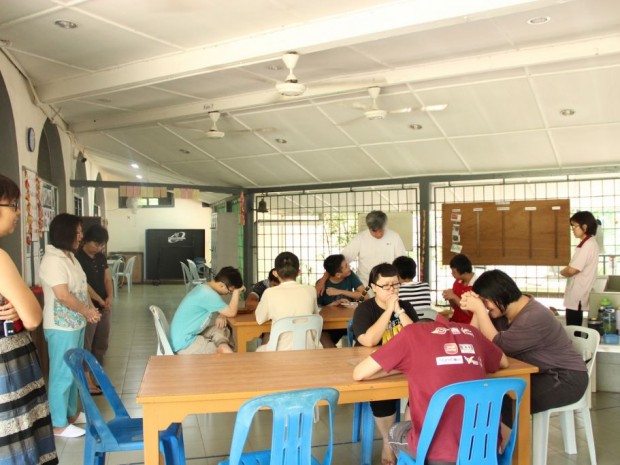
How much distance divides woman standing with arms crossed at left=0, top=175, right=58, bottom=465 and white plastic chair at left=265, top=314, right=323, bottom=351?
70.5 inches

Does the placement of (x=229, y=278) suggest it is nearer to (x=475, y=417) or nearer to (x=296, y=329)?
(x=296, y=329)

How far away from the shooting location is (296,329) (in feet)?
13.3

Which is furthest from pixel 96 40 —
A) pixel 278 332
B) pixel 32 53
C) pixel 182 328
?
pixel 278 332

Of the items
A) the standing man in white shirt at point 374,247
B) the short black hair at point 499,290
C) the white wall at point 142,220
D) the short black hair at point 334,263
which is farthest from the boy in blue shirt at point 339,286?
the white wall at point 142,220

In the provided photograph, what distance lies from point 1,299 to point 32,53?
377cm

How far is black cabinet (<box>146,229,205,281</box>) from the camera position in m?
17.8

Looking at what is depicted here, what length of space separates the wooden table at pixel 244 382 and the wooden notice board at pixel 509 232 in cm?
533

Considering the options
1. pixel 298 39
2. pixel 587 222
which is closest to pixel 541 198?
pixel 587 222

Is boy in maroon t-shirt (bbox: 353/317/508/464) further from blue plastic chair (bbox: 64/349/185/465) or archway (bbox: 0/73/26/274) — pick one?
archway (bbox: 0/73/26/274)

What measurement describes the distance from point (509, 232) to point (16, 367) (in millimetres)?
7093

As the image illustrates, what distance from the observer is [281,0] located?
435 centimetres

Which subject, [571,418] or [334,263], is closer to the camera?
[571,418]

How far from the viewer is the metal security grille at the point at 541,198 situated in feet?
26.3

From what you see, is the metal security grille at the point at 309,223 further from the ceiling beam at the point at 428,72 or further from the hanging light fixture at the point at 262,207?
the ceiling beam at the point at 428,72
